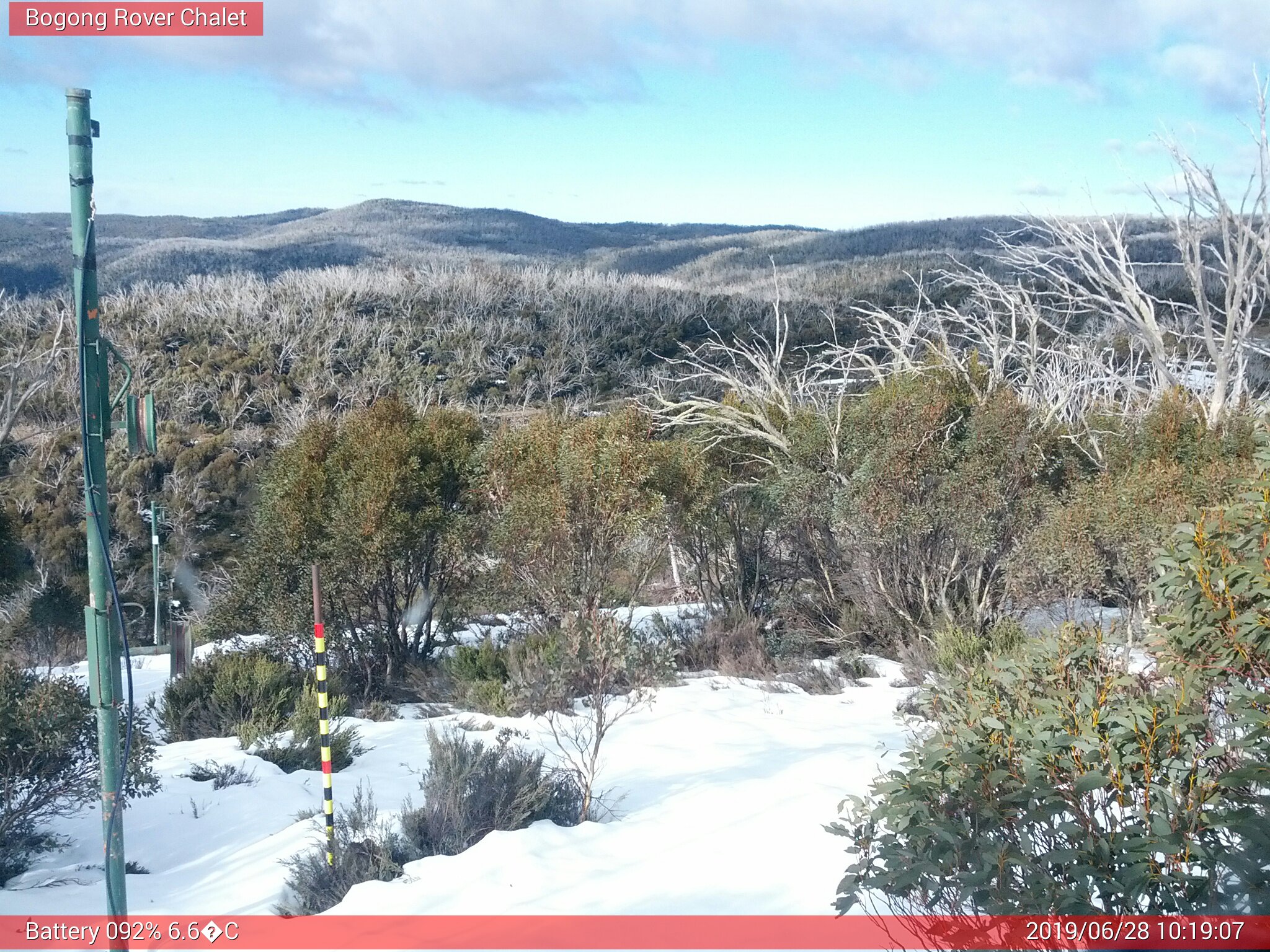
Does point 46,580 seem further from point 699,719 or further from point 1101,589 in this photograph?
point 1101,589

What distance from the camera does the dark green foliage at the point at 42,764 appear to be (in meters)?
4.71

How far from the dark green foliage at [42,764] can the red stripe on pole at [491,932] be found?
30.8 inches

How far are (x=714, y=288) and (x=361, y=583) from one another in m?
43.3

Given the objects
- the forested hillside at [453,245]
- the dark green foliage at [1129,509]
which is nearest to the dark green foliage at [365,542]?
the dark green foliage at [1129,509]

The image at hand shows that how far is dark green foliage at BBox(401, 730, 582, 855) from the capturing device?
15.8ft

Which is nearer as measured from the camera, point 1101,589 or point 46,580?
point 1101,589

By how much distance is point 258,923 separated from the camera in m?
4.12

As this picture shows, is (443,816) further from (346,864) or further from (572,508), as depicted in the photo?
(572,508)

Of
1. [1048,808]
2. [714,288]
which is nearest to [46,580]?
[1048,808]

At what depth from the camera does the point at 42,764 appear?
4793 mm

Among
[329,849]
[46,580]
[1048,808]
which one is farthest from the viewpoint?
[46,580]

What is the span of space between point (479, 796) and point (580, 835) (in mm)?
565

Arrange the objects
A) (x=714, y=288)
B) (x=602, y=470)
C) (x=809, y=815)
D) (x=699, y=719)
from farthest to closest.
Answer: (x=714, y=288) < (x=602, y=470) < (x=699, y=719) < (x=809, y=815)

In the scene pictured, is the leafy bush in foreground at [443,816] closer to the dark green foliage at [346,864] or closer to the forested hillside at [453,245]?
the dark green foliage at [346,864]
